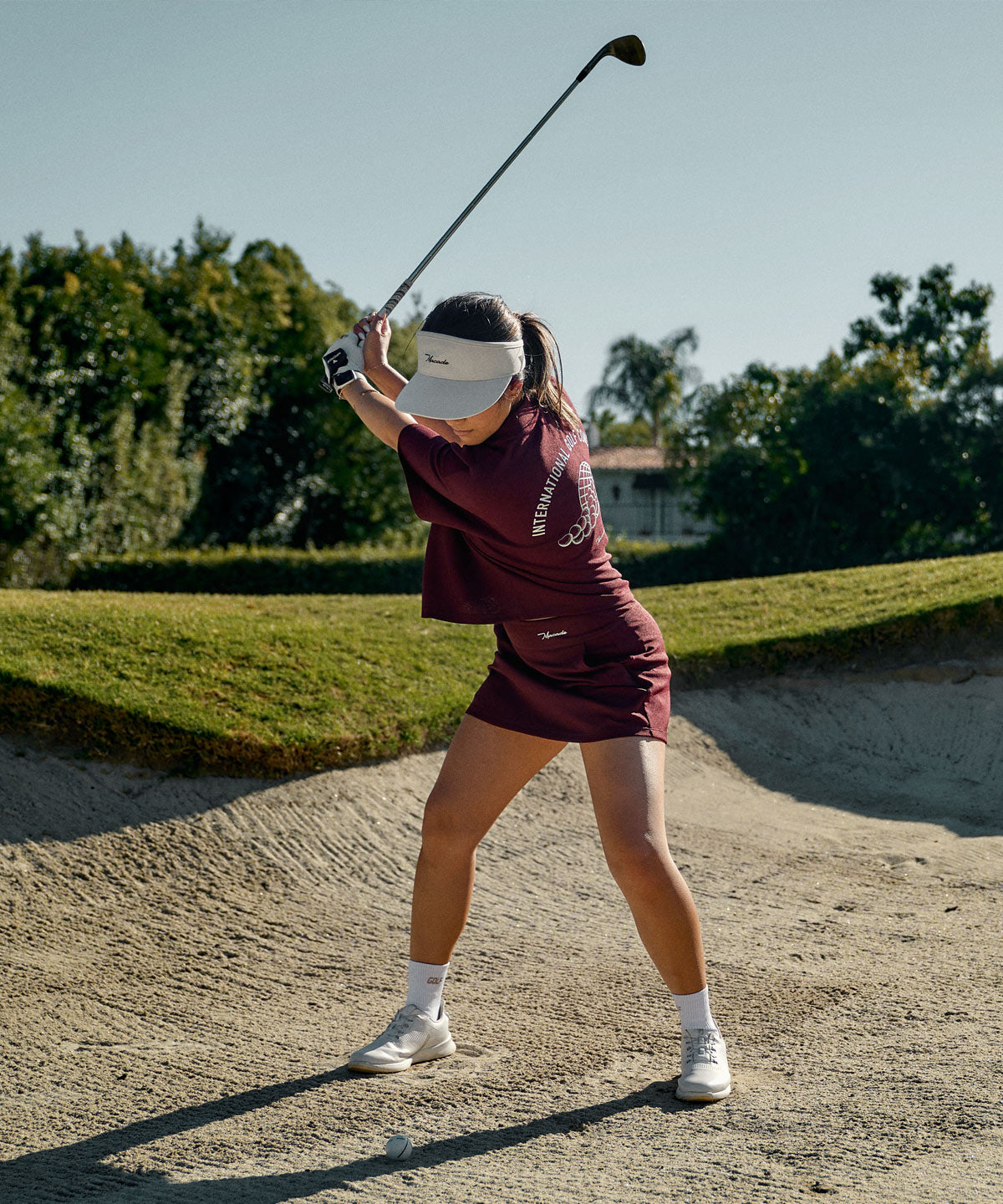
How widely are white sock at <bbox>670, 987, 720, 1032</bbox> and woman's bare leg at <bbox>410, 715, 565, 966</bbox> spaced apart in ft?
2.43

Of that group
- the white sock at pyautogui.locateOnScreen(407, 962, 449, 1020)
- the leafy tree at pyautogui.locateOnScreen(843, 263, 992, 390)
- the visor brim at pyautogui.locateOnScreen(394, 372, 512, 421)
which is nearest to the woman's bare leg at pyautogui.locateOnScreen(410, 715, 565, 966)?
the white sock at pyautogui.locateOnScreen(407, 962, 449, 1020)

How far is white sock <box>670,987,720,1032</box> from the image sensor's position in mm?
3307

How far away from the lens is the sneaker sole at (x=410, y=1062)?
3465 millimetres

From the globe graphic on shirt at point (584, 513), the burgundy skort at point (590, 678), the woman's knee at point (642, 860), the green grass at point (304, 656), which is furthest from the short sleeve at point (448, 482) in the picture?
the green grass at point (304, 656)

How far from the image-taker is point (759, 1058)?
3615 millimetres

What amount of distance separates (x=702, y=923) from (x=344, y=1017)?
182 centimetres

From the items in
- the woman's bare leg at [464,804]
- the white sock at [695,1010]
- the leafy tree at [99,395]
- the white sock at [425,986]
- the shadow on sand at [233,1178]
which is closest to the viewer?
the shadow on sand at [233,1178]

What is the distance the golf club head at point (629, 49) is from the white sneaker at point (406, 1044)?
360 centimetres

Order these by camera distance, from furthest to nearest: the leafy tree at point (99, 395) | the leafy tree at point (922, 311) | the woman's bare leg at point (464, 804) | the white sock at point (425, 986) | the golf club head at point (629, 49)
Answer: the leafy tree at point (922, 311) → the leafy tree at point (99, 395) → the golf club head at point (629, 49) → the white sock at point (425, 986) → the woman's bare leg at point (464, 804)

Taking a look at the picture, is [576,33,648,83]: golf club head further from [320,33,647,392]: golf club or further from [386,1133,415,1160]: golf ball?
[386,1133,415,1160]: golf ball

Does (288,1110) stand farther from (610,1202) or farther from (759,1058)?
(759,1058)

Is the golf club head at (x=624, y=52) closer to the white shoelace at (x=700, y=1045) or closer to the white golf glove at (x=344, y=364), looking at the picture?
the white golf glove at (x=344, y=364)

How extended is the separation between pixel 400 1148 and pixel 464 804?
0.97 meters

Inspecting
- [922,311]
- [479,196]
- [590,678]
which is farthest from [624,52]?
[922,311]
